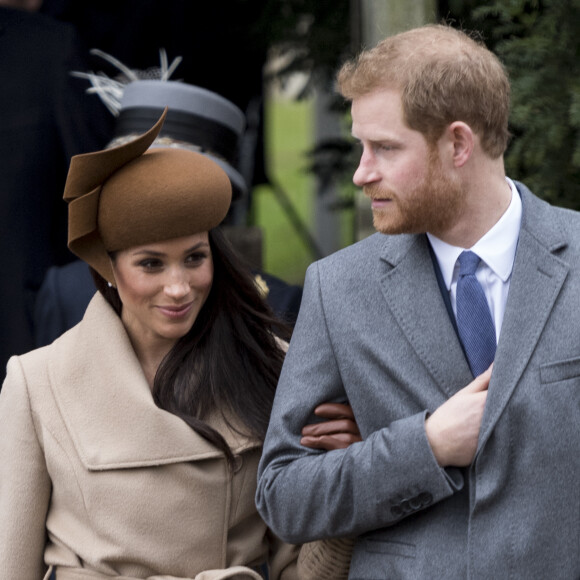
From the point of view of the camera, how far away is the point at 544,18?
3.74 m

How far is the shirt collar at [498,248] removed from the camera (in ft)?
8.43

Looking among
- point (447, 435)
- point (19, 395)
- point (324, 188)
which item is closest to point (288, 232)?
point (324, 188)

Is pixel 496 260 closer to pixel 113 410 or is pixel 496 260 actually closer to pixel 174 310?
pixel 174 310

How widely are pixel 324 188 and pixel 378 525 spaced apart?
347cm

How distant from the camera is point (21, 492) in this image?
301 centimetres

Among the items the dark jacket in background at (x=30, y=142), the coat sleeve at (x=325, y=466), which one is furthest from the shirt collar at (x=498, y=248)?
the dark jacket in background at (x=30, y=142)

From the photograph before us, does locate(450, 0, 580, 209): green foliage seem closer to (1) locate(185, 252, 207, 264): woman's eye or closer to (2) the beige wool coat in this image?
(1) locate(185, 252, 207, 264): woman's eye

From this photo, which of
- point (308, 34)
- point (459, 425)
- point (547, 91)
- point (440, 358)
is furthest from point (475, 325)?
point (308, 34)

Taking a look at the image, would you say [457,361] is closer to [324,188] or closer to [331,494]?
[331,494]

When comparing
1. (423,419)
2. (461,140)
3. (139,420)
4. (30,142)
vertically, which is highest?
(461,140)

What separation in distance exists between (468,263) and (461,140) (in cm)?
26

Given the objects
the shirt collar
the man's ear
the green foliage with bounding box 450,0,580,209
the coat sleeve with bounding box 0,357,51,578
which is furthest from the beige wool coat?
the green foliage with bounding box 450,0,580,209

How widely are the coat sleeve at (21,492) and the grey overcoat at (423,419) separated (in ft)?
2.17

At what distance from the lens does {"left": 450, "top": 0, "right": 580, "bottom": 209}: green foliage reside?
3.67m
